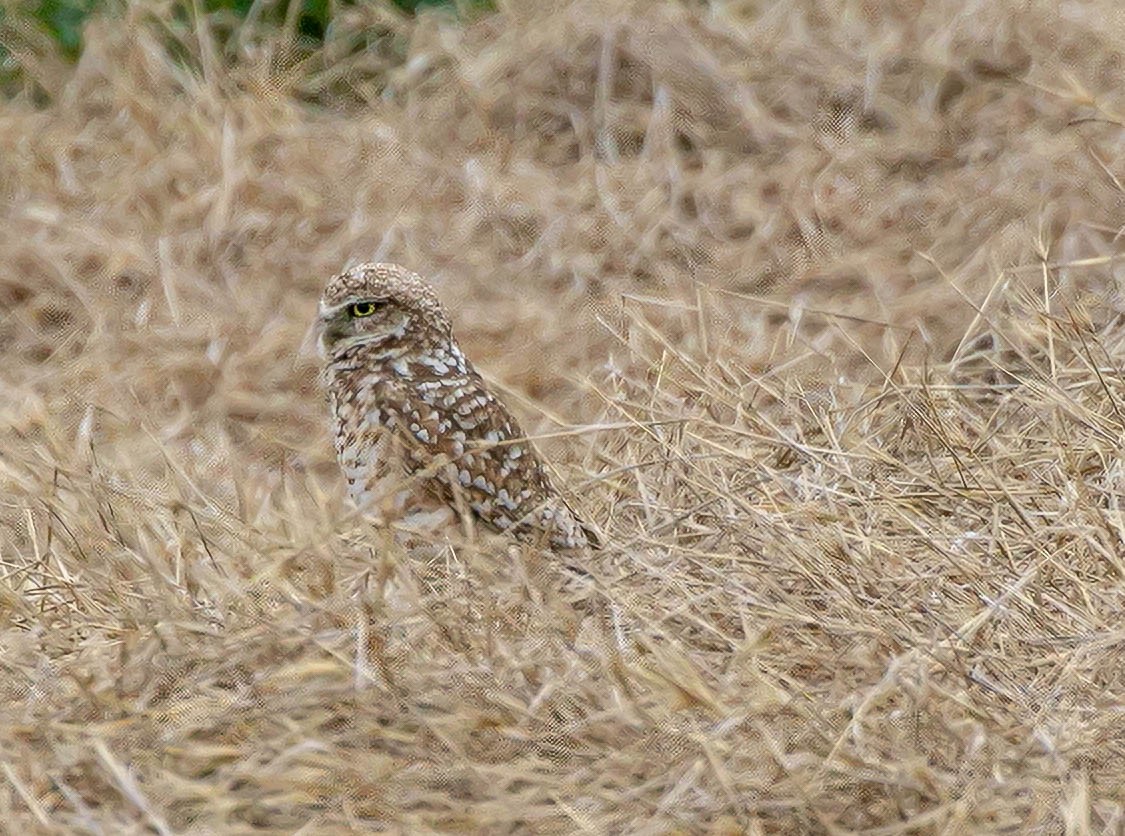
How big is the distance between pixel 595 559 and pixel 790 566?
380 mm

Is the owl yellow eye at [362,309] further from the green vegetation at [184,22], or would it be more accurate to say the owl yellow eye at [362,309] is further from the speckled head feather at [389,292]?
the green vegetation at [184,22]

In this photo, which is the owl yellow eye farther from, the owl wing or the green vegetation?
the green vegetation

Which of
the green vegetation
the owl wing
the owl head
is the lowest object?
the owl wing

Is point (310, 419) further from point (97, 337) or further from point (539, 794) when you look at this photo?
point (539, 794)

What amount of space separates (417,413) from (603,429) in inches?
16.1

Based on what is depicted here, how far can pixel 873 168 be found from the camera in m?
6.47

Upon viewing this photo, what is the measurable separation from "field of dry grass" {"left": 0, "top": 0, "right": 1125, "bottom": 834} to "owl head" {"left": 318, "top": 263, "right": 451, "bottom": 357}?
0.26 m

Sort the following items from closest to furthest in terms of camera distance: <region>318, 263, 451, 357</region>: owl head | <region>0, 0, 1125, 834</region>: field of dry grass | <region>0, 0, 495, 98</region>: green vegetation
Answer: <region>0, 0, 1125, 834</region>: field of dry grass
<region>318, 263, 451, 357</region>: owl head
<region>0, 0, 495, 98</region>: green vegetation

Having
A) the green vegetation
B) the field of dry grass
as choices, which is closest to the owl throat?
the field of dry grass

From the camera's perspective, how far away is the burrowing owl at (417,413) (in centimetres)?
374

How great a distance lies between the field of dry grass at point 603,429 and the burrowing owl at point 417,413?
0.17 meters

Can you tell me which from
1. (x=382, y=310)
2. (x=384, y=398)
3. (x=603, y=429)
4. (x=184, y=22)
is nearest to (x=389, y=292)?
(x=382, y=310)

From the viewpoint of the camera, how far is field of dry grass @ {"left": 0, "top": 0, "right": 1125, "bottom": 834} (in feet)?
9.22

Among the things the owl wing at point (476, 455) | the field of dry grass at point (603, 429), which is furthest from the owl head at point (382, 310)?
the field of dry grass at point (603, 429)
